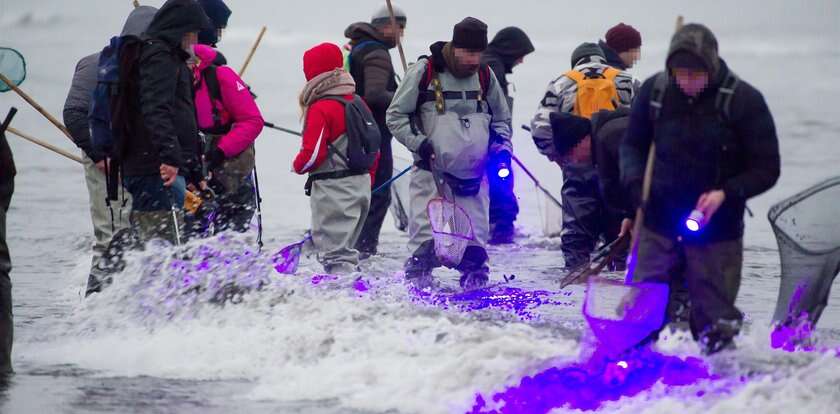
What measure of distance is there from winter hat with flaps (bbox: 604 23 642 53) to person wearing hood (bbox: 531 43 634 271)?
0.53 meters

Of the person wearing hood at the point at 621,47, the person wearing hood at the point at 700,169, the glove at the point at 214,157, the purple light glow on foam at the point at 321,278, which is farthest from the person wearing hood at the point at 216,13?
the person wearing hood at the point at 700,169

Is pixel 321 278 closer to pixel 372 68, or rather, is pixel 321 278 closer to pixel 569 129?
pixel 569 129

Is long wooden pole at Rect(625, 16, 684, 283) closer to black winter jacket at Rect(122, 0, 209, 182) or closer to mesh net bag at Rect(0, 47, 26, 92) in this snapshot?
black winter jacket at Rect(122, 0, 209, 182)

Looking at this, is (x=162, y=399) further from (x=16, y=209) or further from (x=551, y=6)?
(x=551, y=6)

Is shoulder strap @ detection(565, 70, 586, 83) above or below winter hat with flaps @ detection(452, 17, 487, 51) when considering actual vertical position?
below

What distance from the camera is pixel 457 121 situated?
9.27 metres

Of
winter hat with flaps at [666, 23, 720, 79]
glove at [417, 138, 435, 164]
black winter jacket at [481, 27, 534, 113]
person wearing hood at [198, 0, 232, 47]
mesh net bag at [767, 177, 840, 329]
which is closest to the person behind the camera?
winter hat with flaps at [666, 23, 720, 79]

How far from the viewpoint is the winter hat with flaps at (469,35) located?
8.97 meters

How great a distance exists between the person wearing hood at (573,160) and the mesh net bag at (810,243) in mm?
2648

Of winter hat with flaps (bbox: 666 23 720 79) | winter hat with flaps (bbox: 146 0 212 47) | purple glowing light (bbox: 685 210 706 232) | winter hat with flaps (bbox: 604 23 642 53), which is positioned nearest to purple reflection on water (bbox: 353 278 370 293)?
winter hat with flaps (bbox: 146 0 212 47)

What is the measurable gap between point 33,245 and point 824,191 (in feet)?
25.1

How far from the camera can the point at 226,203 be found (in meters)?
9.45

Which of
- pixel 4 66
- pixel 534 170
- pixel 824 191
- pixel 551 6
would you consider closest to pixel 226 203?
pixel 4 66

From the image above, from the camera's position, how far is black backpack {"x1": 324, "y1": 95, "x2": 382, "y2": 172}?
29.8ft
